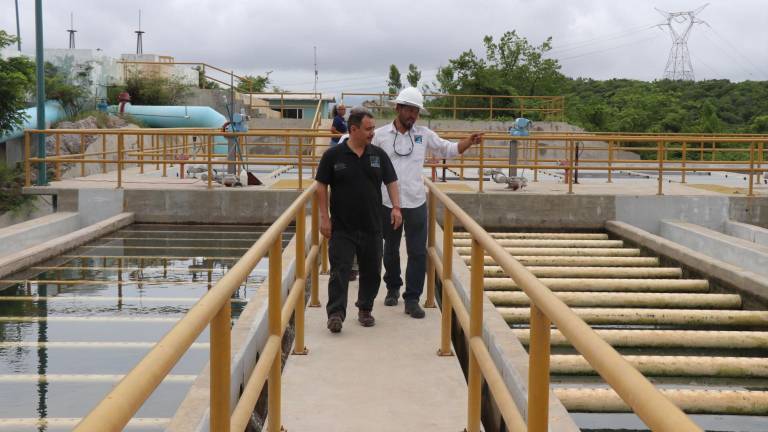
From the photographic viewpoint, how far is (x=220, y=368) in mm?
2891

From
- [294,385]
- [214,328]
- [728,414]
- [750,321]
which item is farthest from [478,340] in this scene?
[750,321]

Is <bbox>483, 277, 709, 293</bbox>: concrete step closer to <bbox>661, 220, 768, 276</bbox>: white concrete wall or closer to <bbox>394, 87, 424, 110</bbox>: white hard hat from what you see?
<bbox>661, 220, 768, 276</bbox>: white concrete wall

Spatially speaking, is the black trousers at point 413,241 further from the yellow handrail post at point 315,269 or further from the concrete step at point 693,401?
the concrete step at point 693,401

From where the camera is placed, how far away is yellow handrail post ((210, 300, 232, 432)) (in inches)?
112

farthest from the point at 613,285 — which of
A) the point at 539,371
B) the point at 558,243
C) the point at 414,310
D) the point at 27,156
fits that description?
the point at 27,156

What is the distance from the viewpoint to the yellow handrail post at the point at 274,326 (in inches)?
175

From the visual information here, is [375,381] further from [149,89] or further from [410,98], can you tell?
[149,89]

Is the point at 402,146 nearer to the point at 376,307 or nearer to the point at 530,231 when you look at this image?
the point at 376,307

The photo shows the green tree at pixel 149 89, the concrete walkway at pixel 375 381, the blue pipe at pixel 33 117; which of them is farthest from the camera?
the green tree at pixel 149 89

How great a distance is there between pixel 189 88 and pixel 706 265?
29.6 m

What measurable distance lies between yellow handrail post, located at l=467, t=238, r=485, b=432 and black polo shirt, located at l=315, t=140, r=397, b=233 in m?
2.12

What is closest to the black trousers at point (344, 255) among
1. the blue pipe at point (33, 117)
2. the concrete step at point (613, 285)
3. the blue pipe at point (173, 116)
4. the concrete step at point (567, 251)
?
the concrete step at point (613, 285)

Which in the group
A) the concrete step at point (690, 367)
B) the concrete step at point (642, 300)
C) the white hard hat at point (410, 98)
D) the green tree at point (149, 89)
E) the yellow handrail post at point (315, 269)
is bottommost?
the concrete step at point (690, 367)

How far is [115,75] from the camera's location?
112ft
